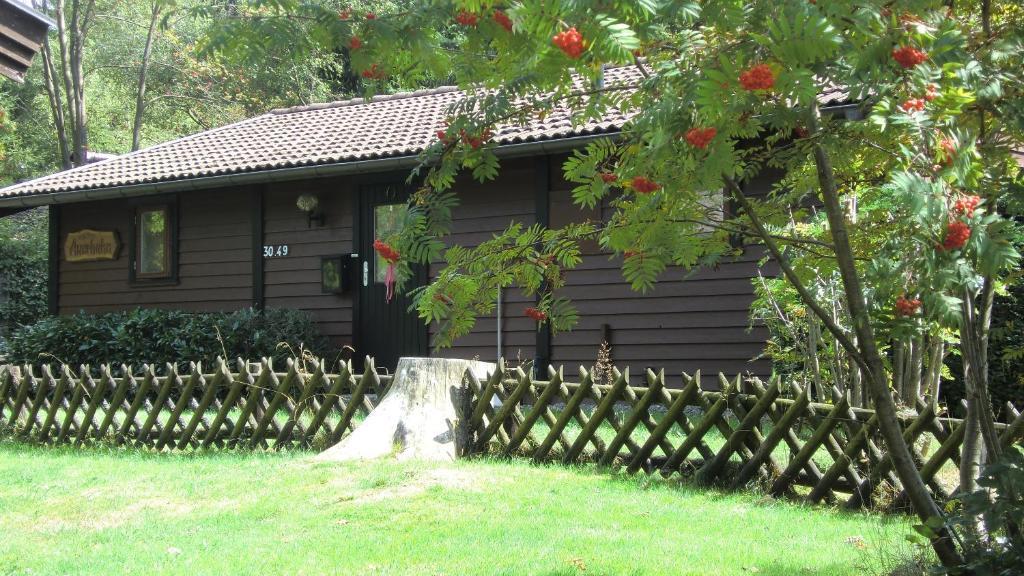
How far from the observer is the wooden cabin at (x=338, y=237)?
35.5 feet

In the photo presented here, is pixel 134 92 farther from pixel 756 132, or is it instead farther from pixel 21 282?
pixel 756 132

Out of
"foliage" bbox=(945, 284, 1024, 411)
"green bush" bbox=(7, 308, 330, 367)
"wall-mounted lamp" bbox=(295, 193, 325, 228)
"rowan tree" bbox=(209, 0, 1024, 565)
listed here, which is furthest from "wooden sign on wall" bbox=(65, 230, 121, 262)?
"rowan tree" bbox=(209, 0, 1024, 565)

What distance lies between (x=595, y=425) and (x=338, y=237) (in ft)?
24.4

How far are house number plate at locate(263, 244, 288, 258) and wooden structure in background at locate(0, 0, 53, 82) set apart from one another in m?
7.42

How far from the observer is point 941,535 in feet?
11.6

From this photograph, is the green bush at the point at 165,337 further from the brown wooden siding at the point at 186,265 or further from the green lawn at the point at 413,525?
the green lawn at the point at 413,525

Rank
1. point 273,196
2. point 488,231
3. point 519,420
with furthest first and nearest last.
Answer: point 273,196, point 488,231, point 519,420

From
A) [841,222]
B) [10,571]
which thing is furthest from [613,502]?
[10,571]

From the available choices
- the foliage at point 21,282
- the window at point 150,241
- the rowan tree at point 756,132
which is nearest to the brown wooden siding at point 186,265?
the window at point 150,241

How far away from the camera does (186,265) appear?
572 inches

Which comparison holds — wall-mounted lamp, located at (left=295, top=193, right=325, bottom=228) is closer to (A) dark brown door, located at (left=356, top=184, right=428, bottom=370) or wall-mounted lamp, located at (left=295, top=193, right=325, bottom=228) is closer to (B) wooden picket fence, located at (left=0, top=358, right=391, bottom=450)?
(A) dark brown door, located at (left=356, top=184, right=428, bottom=370)

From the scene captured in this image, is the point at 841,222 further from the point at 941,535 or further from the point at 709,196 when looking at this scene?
the point at 941,535

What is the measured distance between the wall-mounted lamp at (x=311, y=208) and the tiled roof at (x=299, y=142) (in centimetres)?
56

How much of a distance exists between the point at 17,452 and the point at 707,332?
22.1ft
